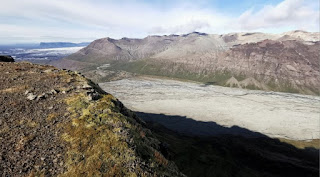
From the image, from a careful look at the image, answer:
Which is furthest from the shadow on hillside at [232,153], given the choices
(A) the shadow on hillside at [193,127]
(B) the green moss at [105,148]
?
(B) the green moss at [105,148]

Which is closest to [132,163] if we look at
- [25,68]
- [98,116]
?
[98,116]

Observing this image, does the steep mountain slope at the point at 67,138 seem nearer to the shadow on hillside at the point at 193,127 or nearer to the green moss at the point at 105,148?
the green moss at the point at 105,148

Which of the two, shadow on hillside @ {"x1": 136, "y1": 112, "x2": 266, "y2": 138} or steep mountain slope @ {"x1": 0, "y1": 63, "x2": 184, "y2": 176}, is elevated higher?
steep mountain slope @ {"x1": 0, "y1": 63, "x2": 184, "y2": 176}

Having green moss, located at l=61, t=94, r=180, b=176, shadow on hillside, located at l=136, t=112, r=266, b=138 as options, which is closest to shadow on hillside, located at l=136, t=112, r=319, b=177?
shadow on hillside, located at l=136, t=112, r=266, b=138

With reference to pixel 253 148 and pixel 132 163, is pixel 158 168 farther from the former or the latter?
pixel 253 148

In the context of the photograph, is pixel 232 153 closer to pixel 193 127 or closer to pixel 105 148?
pixel 193 127

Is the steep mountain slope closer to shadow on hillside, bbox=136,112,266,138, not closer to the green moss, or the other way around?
the green moss
